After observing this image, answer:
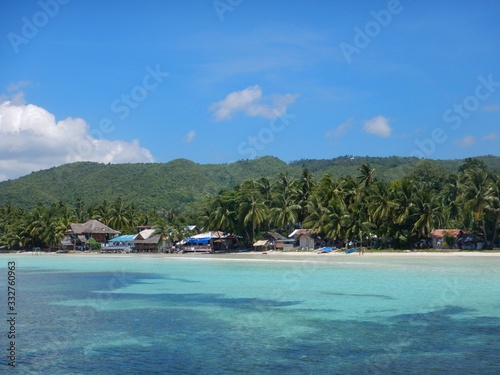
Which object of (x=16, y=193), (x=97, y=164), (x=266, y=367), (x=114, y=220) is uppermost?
(x=97, y=164)

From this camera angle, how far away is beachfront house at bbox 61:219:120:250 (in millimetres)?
72625

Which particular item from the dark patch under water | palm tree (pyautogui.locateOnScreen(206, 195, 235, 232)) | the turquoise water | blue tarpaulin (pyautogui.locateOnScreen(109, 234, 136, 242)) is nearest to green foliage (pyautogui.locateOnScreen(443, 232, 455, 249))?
the turquoise water

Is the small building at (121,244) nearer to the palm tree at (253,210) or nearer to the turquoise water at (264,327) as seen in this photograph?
the palm tree at (253,210)

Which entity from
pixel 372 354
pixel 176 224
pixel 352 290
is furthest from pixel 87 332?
pixel 176 224

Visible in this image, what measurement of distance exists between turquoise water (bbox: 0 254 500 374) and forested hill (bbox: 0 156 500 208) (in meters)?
85.8

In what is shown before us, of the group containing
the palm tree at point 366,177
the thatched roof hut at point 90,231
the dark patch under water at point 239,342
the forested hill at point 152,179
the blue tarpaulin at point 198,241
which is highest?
the forested hill at point 152,179

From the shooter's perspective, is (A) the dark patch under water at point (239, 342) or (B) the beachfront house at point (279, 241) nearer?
(A) the dark patch under water at point (239, 342)

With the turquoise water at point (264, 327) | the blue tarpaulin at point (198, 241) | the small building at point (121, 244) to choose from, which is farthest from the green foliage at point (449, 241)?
the small building at point (121, 244)

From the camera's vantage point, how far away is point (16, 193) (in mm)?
120250

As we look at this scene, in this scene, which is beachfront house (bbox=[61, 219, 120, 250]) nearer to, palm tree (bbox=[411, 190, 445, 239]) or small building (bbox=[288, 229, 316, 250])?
small building (bbox=[288, 229, 316, 250])

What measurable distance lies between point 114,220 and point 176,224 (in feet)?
50.4

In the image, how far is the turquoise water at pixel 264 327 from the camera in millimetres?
10852

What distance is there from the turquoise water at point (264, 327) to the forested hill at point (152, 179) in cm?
8583

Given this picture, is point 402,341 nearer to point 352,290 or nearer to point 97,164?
point 352,290
